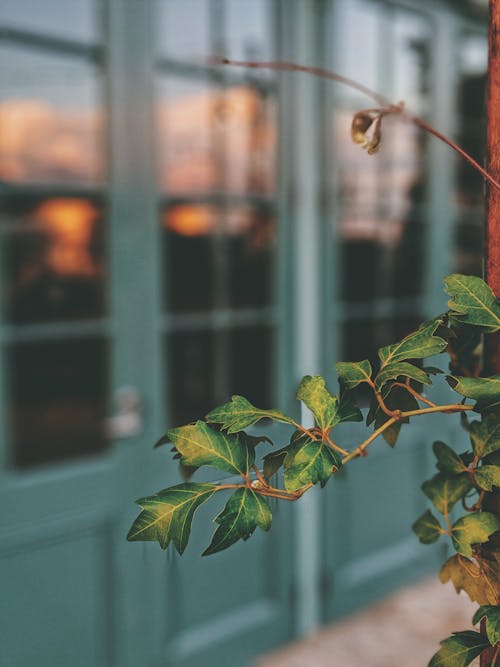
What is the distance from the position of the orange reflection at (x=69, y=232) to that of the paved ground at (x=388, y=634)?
1.59 m

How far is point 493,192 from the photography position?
619 mm

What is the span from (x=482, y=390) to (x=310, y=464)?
147 mm

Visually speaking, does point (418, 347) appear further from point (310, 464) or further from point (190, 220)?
point (190, 220)

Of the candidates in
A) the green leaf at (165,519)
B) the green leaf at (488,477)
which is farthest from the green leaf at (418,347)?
the green leaf at (165,519)

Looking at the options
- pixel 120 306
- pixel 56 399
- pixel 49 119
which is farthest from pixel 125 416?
pixel 49 119

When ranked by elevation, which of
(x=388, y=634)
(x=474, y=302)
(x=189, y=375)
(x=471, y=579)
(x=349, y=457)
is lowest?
(x=388, y=634)

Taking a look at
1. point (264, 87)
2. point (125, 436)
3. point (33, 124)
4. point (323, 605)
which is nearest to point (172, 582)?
point (125, 436)

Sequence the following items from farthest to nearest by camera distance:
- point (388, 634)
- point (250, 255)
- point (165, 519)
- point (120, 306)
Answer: point (388, 634), point (250, 255), point (120, 306), point (165, 519)

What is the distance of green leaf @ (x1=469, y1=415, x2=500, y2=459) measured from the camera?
581 millimetres

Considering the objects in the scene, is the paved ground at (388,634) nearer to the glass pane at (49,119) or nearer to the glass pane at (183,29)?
the glass pane at (49,119)

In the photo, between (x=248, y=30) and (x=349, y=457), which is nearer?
(x=349, y=457)

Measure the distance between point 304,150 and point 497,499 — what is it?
7.62 feet

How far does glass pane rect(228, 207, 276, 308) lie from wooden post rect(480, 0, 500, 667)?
203cm

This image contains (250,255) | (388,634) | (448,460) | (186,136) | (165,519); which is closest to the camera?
(165,519)
